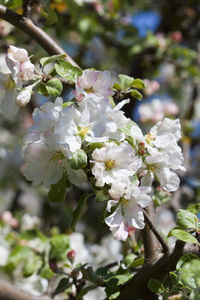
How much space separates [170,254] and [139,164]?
0.70 ft

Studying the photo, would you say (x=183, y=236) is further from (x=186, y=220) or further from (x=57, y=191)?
(x=57, y=191)

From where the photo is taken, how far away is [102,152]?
754mm

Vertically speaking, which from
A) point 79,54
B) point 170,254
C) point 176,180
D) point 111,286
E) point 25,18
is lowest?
point 79,54

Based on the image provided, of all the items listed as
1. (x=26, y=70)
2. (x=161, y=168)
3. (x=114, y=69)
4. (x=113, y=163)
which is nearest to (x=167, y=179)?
(x=161, y=168)

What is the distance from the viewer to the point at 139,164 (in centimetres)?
77

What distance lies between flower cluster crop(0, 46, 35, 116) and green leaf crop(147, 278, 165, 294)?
43cm

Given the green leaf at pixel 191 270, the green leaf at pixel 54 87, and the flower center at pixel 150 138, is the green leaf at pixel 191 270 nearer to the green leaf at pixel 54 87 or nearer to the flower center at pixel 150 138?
the flower center at pixel 150 138

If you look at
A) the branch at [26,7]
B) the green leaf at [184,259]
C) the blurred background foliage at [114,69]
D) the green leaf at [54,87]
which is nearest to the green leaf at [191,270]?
the green leaf at [184,259]

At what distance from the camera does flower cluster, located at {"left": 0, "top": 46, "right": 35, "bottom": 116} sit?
84 centimetres

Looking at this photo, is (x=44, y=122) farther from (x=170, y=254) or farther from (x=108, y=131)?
(x=170, y=254)

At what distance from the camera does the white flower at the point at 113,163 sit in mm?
746

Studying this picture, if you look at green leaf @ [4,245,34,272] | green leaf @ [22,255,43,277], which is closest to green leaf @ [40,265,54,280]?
green leaf @ [22,255,43,277]

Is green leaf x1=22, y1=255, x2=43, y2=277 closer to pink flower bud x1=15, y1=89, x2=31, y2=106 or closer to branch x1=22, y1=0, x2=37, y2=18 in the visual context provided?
pink flower bud x1=15, y1=89, x2=31, y2=106

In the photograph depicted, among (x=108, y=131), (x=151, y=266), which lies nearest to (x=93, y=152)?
(x=108, y=131)
